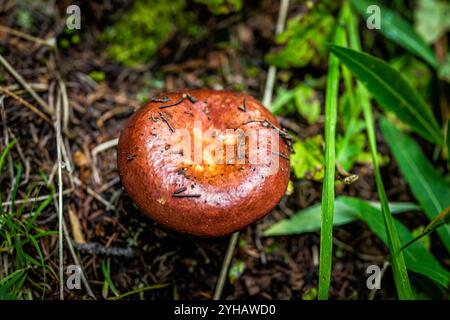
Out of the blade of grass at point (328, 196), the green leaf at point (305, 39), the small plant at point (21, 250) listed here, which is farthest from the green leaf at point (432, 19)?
the small plant at point (21, 250)

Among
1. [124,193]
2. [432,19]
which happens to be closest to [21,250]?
[124,193]

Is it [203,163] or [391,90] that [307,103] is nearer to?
[391,90]

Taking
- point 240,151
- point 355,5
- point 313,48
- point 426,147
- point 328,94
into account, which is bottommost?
point 240,151

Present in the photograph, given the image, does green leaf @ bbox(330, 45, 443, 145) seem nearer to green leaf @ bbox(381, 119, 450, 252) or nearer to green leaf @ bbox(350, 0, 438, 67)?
green leaf @ bbox(381, 119, 450, 252)

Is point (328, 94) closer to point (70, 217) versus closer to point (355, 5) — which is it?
point (355, 5)
